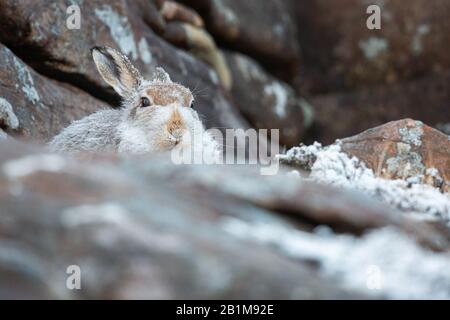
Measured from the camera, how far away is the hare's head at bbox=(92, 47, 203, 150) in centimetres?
751

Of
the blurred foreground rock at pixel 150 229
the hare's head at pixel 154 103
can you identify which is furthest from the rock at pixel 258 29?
the blurred foreground rock at pixel 150 229

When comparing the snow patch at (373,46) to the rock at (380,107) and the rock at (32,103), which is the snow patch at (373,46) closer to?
the rock at (380,107)

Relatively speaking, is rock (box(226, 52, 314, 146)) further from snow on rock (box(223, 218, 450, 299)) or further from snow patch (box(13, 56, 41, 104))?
snow on rock (box(223, 218, 450, 299))

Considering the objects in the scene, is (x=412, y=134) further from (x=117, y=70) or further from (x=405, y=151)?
(x=117, y=70)

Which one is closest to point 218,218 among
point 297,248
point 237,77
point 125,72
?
point 297,248

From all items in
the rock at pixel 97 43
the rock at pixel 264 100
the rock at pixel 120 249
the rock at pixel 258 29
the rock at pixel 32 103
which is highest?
the rock at pixel 258 29

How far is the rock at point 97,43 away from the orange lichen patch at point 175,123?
2352 mm

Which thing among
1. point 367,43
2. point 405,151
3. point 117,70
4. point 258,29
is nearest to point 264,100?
point 258,29

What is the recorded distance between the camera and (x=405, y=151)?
289 inches

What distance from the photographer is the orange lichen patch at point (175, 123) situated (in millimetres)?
7509

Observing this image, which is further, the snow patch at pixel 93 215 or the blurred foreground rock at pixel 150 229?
A: the snow patch at pixel 93 215

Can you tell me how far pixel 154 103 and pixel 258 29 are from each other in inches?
208
